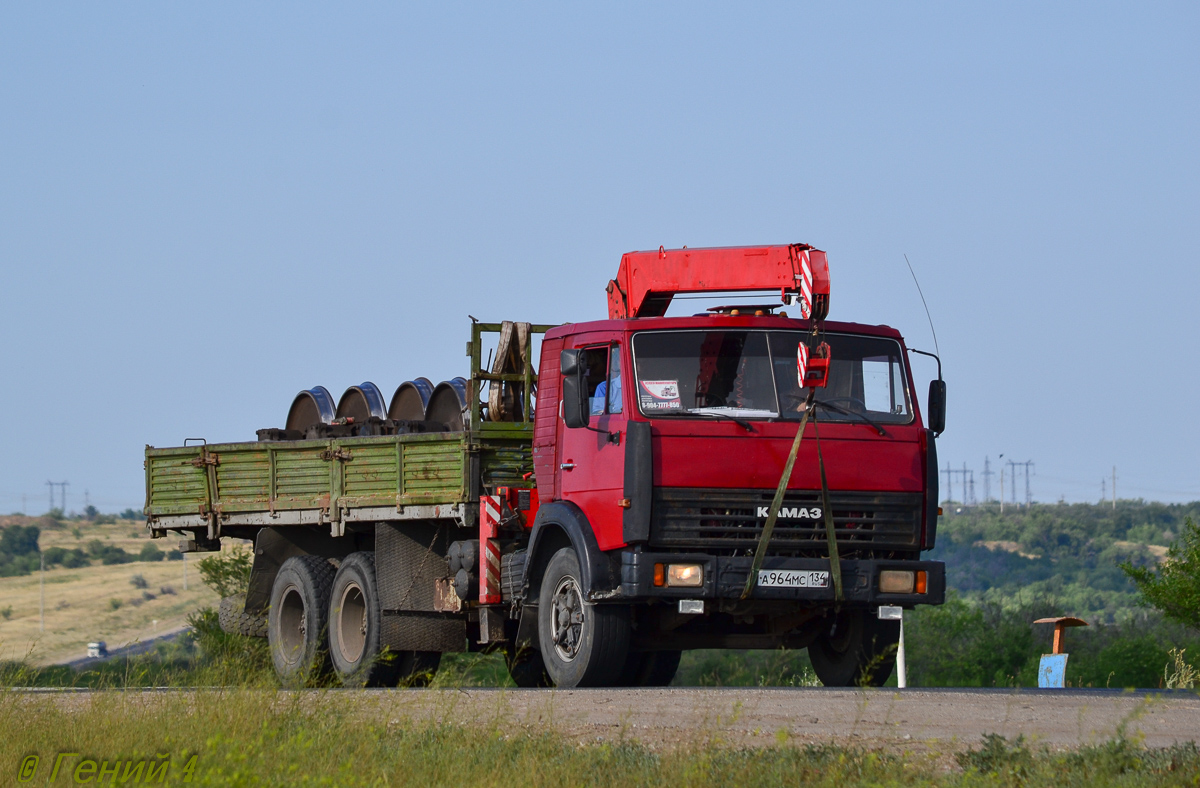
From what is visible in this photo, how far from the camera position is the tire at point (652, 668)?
547 inches

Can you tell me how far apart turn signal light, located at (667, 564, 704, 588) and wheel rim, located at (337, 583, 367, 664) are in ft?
16.4

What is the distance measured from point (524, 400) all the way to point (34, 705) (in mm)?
5320

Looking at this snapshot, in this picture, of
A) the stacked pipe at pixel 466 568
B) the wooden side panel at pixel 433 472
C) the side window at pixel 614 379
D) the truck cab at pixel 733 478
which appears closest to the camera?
the truck cab at pixel 733 478

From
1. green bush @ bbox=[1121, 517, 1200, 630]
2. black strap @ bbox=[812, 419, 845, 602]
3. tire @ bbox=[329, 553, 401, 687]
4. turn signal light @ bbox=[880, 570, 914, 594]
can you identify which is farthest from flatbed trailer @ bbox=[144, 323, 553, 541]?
green bush @ bbox=[1121, 517, 1200, 630]

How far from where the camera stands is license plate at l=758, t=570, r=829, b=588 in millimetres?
10625

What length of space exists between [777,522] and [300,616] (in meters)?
6.90

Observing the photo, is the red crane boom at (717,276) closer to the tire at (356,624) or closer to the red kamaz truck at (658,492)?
the red kamaz truck at (658,492)

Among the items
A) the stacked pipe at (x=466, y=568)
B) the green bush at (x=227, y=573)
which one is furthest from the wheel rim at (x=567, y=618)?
the green bush at (x=227, y=573)

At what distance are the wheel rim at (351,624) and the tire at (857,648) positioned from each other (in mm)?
4657

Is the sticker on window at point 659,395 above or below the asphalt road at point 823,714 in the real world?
above

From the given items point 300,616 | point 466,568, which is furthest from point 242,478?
point 466,568

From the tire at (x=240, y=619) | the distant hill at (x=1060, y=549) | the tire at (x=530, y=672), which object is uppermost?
the tire at (x=240, y=619)

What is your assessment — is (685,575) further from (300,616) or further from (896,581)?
(300,616)

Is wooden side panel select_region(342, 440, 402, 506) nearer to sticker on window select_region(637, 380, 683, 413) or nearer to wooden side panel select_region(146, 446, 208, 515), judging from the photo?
wooden side panel select_region(146, 446, 208, 515)
